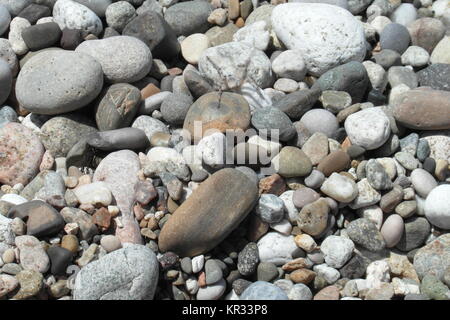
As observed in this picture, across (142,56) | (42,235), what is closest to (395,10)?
(142,56)

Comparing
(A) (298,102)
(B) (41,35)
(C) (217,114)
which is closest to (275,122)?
(A) (298,102)

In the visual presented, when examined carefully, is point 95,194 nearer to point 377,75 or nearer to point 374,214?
point 374,214

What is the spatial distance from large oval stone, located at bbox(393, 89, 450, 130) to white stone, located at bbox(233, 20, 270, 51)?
3.97 feet

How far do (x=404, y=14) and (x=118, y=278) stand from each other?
3397 mm

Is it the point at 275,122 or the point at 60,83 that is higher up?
the point at 60,83

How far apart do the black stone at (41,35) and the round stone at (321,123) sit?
211 cm

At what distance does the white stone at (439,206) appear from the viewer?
3.66 m

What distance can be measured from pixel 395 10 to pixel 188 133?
232 centimetres

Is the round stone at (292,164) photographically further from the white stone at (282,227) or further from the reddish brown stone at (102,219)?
the reddish brown stone at (102,219)

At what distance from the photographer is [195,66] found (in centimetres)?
474

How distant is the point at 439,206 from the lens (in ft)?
12.0

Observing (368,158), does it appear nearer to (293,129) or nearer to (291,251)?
(293,129)

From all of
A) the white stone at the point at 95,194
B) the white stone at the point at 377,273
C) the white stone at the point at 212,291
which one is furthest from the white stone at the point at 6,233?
the white stone at the point at 377,273

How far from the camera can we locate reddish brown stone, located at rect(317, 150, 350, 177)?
3.84m
